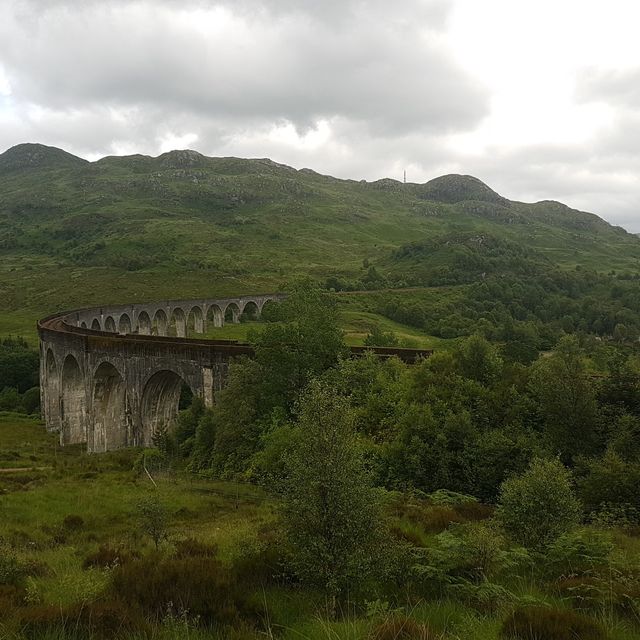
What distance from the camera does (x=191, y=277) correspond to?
131250 mm

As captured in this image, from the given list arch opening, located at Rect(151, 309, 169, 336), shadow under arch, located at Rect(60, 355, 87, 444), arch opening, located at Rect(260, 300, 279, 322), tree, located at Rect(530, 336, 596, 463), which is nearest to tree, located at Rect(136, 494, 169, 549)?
tree, located at Rect(530, 336, 596, 463)

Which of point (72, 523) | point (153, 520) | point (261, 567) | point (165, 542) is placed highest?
point (261, 567)

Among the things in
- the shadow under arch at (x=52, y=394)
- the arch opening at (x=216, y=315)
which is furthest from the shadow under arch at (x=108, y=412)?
the arch opening at (x=216, y=315)

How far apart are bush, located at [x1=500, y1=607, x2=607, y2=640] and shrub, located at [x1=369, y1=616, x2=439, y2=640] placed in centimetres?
100

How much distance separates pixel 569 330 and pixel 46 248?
157 metres

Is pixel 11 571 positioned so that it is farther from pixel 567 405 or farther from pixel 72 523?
pixel 567 405

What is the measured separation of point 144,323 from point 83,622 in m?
78.8

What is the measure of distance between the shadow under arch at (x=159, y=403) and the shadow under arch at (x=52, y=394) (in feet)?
44.3

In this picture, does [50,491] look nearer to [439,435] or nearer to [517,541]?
[439,435]

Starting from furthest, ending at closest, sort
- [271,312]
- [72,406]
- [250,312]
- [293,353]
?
[250,312]
[271,312]
[72,406]
[293,353]

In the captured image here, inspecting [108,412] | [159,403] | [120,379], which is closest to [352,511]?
[159,403]

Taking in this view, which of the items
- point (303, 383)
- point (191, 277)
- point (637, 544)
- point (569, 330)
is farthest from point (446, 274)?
point (637, 544)

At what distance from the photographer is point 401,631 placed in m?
5.76

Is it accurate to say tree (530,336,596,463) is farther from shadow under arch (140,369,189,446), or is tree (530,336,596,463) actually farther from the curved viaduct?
shadow under arch (140,369,189,446)
